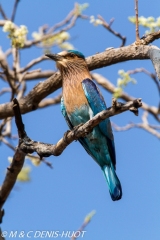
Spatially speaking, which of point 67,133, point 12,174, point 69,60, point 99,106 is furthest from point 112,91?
point 67,133

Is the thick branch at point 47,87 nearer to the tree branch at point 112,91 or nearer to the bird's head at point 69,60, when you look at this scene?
the bird's head at point 69,60

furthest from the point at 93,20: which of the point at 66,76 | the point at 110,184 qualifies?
the point at 110,184

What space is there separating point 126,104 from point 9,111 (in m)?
2.58

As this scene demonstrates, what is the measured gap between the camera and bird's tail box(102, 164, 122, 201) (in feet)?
17.5

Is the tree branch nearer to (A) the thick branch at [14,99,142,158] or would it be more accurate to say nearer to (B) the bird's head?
(B) the bird's head

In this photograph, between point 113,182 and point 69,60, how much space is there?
148 cm

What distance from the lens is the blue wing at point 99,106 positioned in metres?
5.36

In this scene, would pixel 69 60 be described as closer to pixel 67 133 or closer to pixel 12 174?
pixel 12 174

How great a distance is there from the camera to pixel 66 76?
19.1 feet

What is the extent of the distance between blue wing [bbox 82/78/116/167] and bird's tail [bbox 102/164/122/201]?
4.2 inches

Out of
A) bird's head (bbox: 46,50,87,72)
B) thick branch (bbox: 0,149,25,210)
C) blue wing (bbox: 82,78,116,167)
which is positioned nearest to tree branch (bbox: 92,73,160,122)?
bird's head (bbox: 46,50,87,72)

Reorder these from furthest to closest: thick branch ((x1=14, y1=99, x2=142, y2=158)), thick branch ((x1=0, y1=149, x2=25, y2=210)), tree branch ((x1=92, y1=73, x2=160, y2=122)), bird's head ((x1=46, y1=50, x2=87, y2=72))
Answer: tree branch ((x1=92, y1=73, x2=160, y2=122))
bird's head ((x1=46, y1=50, x2=87, y2=72))
thick branch ((x1=0, y1=149, x2=25, y2=210))
thick branch ((x1=14, y1=99, x2=142, y2=158))

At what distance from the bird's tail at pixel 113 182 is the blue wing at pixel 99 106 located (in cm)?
11

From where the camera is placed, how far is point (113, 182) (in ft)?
17.7
